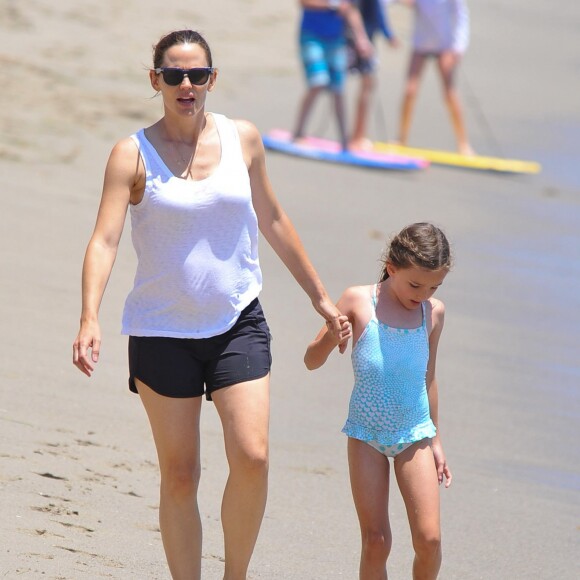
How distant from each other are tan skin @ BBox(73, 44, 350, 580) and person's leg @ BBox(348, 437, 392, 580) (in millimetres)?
308

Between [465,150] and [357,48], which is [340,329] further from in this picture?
[465,150]

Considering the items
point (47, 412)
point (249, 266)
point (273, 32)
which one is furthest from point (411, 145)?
point (249, 266)

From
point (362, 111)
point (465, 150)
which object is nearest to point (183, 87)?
point (362, 111)

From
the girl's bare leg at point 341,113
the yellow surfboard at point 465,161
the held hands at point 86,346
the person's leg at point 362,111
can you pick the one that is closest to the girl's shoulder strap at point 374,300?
the held hands at point 86,346

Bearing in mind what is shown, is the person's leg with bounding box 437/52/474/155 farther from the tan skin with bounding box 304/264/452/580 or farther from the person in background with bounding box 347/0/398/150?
the tan skin with bounding box 304/264/452/580

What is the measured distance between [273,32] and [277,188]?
8010 millimetres

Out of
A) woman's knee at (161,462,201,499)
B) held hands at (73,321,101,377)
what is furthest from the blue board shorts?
held hands at (73,321,101,377)

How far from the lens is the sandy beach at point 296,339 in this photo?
4500 millimetres

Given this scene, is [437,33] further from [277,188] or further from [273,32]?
[273,32]

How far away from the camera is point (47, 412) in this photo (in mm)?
5184

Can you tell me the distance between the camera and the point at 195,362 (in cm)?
369

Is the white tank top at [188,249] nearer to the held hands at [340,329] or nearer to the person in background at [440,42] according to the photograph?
the held hands at [340,329]

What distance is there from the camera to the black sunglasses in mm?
3686

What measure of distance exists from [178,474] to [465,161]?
28.7 ft
